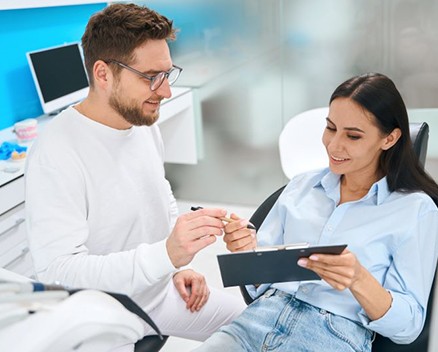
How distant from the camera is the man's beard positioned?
1494 millimetres

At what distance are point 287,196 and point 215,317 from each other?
45 centimetres

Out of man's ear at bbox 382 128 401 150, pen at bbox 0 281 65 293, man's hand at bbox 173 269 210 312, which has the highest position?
pen at bbox 0 281 65 293

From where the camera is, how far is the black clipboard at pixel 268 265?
119 centimetres

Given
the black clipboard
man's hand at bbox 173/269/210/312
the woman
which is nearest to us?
the black clipboard

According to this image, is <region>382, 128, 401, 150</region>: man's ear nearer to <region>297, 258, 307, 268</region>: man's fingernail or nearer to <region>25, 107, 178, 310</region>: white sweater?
<region>297, 258, 307, 268</region>: man's fingernail

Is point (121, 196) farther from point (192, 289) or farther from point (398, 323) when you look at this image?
point (398, 323)

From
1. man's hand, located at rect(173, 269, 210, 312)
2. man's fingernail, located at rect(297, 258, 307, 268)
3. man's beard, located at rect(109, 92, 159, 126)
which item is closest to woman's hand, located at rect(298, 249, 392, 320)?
man's fingernail, located at rect(297, 258, 307, 268)

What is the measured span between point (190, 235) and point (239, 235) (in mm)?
211

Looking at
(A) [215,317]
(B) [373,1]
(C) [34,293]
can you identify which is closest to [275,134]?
(B) [373,1]

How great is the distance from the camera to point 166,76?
1.53 metres

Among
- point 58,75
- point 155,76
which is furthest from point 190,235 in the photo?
point 58,75

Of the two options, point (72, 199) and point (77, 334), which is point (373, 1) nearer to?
point (72, 199)

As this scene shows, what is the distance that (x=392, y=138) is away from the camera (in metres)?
1.51

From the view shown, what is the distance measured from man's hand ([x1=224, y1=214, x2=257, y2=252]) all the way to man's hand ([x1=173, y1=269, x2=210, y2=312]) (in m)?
0.26
